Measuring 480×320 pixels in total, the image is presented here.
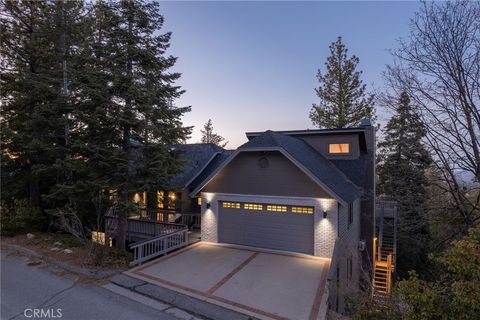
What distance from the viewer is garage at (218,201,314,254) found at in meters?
12.2

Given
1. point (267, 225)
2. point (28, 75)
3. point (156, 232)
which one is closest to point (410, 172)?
point (267, 225)

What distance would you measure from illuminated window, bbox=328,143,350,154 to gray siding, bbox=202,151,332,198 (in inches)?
225

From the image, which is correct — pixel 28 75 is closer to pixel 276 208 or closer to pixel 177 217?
pixel 177 217

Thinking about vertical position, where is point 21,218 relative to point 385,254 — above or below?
above

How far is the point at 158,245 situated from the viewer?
12.2 meters

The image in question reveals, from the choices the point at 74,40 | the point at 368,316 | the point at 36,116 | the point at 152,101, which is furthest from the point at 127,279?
the point at 74,40

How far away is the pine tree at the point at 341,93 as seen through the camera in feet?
96.1

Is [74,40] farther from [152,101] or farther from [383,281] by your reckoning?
[383,281]

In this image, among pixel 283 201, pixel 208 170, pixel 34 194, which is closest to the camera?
pixel 283 201

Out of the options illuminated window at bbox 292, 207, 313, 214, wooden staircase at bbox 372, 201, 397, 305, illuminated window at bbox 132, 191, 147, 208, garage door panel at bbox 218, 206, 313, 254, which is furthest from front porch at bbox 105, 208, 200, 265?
wooden staircase at bbox 372, 201, 397, 305

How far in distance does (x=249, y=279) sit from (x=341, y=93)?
25.7 m

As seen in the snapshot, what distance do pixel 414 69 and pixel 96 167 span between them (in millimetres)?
12867

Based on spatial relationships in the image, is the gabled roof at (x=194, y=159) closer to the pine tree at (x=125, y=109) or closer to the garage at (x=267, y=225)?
the garage at (x=267, y=225)

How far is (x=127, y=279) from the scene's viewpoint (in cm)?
936
